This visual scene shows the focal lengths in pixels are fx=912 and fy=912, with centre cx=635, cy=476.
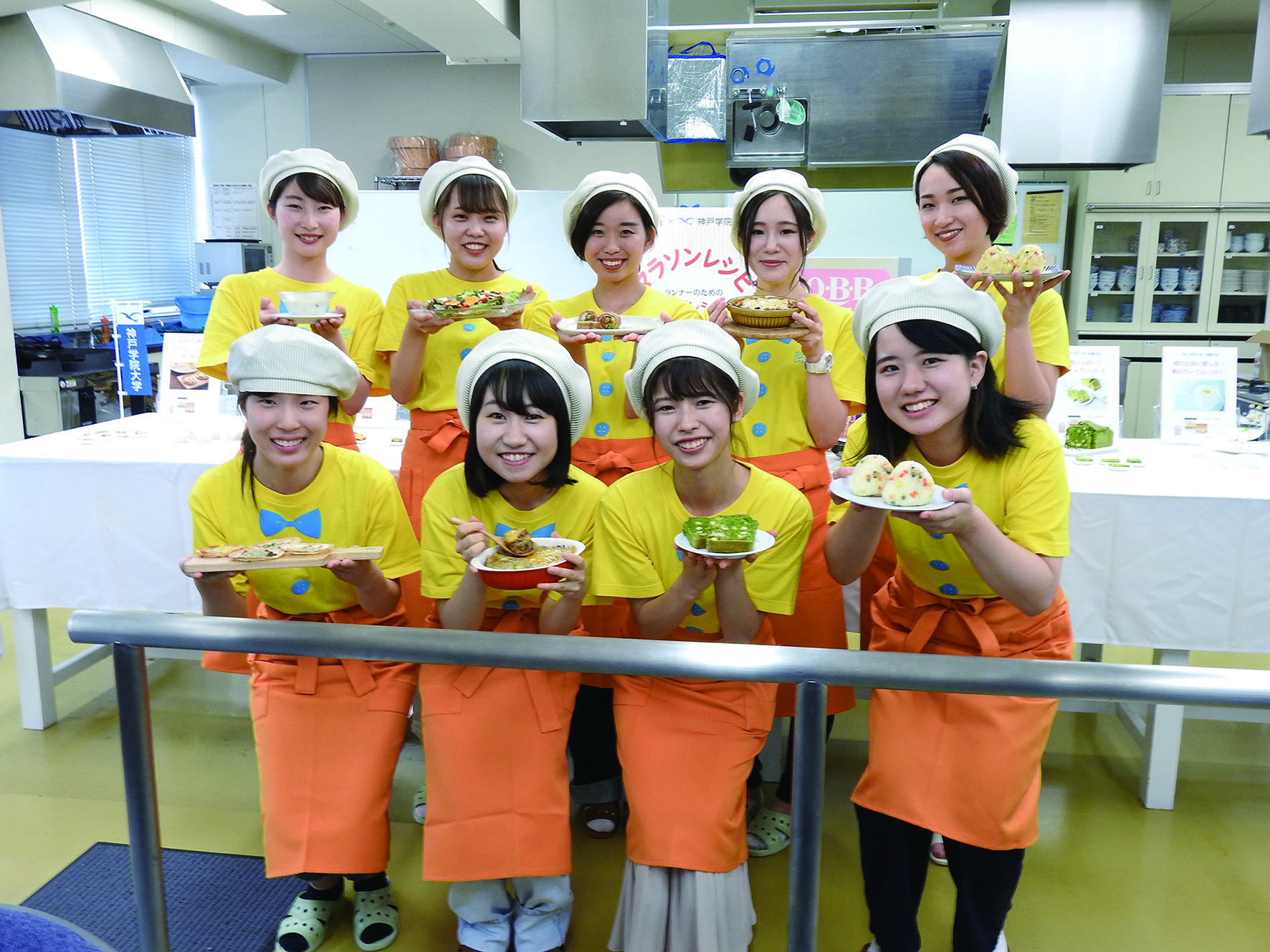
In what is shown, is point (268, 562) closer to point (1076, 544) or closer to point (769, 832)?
point (769, 832)

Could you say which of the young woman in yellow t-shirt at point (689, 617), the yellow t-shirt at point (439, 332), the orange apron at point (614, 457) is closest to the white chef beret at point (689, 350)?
the young woman in yellow t-shirt at point (689, 617)

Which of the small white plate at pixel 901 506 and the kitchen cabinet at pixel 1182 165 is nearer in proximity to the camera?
the small white plate at pixel 901 506

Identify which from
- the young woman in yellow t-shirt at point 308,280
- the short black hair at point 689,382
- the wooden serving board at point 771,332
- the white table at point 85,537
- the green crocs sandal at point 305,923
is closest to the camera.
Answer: the short black hair at point 689,382

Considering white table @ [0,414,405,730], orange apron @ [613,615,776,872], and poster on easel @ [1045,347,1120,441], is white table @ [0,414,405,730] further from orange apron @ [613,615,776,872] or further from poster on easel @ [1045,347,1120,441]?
poster on easel @ [1045,347,1120,441]

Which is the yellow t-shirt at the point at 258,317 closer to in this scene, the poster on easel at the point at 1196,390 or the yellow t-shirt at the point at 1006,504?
the yellow t-shirt at the point at 1006,504

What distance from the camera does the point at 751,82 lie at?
470 centimetres

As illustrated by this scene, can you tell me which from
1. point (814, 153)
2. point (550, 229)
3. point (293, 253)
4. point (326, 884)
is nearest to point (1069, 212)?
point (814, 153)

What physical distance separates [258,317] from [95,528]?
45.9 inches

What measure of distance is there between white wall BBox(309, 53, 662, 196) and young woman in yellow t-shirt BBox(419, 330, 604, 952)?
6.42 metres

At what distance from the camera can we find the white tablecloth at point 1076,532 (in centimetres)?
260

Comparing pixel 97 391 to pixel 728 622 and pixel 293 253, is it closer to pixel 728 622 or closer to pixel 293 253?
pixel 293 253

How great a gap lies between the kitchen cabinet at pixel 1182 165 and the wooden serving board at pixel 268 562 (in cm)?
658

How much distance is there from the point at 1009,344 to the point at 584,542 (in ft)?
3.49

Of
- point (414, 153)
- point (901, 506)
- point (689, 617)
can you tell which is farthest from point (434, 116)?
point (901, 506)
